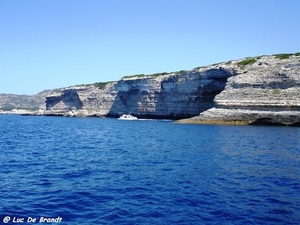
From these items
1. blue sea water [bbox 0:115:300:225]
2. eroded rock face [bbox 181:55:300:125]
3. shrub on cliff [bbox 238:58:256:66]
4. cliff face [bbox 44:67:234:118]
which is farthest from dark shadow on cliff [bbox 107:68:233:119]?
blue sea water [bbox 0:115:300:225]

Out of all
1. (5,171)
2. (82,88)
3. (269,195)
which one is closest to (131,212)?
(269,195)

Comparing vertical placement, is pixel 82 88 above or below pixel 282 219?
above

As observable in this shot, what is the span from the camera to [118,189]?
1382 cm

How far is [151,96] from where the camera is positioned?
99438mm

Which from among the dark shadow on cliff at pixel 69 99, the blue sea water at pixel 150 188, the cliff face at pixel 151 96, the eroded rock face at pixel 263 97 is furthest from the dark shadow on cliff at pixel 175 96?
the blue sea water at pixel 150 188

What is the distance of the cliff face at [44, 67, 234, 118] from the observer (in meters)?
83.3

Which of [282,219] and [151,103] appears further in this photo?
[151,103]

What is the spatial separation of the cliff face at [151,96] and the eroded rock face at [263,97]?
10.1 metres

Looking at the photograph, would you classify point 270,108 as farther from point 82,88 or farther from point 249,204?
point 82,88

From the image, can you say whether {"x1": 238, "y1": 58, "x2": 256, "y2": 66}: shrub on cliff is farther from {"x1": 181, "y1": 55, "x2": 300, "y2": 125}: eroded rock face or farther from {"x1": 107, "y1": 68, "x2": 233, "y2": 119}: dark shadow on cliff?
{"x1": 181, "y1": 55, "x2": 300, "y2": 125}: eroded rock face

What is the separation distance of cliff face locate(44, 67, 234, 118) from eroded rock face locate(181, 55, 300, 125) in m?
10.1

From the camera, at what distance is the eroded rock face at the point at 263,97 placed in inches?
2266

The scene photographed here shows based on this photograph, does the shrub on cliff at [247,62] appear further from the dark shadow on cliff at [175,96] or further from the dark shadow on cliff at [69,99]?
the dark shadow on cliff at [69,99]

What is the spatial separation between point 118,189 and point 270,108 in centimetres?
5066
